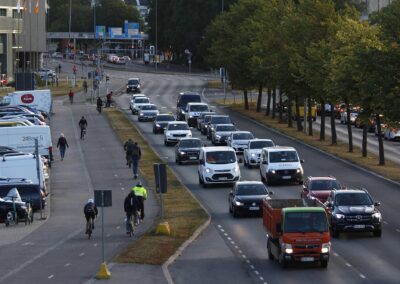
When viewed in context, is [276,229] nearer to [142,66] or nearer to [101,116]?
[101,116]

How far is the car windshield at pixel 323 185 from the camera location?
44.8m

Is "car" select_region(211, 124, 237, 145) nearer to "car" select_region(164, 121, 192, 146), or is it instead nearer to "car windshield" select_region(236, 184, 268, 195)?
"car" select_region(164, 121, 192, 146)

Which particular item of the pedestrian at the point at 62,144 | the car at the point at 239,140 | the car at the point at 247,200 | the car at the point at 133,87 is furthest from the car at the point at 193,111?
the car at the point at 247,200

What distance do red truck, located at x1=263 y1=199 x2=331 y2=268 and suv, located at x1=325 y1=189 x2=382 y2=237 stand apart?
5217 millimetres

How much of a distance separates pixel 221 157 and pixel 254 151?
7485 millimetres

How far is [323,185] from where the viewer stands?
4491cm

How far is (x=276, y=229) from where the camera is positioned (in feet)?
107

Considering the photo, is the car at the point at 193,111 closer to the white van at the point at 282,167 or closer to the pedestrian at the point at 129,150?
the pedestrian at the point at 129,150

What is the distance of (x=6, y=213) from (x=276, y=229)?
52.9 feet

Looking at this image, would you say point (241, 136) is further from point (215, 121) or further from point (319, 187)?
point (319, 187)

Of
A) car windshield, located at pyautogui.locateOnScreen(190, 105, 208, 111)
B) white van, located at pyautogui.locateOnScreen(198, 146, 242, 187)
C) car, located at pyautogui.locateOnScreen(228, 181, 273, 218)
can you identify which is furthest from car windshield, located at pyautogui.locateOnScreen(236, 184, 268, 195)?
car windshield, located at pyautogui.locateOnScreen(190, 105, 208, 111)

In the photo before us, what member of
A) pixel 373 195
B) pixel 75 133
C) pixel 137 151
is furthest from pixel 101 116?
pixel 373 195

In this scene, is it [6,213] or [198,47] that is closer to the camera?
[6,213]

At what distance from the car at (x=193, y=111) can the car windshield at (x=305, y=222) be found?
56853 millimetres
